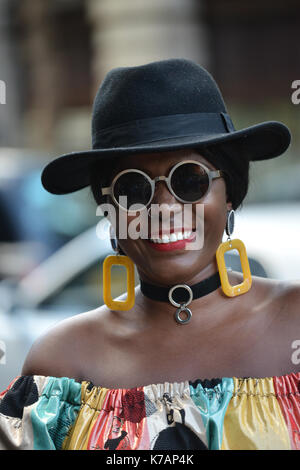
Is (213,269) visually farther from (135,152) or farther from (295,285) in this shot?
(135,152)

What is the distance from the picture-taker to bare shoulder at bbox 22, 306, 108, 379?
1989 millimetres

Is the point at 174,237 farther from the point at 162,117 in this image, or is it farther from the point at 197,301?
the point at 162,117

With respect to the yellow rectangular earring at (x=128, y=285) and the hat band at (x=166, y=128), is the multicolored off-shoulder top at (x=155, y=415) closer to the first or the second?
the yellow rectangular earring at (x=128, y=285)

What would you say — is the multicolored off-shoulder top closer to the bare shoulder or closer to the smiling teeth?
the bare shoulder

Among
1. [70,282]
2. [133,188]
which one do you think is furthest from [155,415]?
[70,282]

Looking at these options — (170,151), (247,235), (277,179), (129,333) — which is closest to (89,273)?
(247,235)

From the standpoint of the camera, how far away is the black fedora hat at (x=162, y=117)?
183 cm

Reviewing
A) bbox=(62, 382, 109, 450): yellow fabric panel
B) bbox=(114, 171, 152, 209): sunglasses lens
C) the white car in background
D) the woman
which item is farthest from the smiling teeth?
the white car in background

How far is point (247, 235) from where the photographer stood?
4594 millimetres

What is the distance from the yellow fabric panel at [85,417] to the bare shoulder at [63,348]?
0.09 metres

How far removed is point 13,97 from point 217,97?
41.9ft

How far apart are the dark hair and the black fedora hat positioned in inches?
0.9

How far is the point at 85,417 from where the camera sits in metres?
1.89

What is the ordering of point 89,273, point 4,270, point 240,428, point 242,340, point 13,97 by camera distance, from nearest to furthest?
1. point 240,428
2. point 242,340
3. point 89,273
4. point 4,270
5. point 13,97
